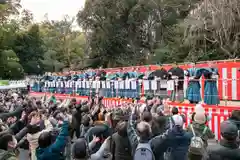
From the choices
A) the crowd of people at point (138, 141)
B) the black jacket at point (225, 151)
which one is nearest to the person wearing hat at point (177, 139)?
the crowd of people at point (138, 141)

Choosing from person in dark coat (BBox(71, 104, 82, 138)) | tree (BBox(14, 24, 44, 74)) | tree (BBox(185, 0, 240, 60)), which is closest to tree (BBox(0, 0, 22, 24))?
tree (BBox(14, 24, 44, 74))

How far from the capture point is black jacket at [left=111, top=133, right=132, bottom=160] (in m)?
4.84

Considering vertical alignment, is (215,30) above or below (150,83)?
above

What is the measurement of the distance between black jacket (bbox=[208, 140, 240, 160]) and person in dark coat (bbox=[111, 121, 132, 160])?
1.38 meters

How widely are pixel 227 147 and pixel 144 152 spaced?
3.62 ft

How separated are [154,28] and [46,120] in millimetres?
36877

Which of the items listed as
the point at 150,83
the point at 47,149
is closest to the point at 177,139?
the point at 47,149

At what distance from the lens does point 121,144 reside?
191 inches

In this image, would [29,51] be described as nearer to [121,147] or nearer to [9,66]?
[9,66]

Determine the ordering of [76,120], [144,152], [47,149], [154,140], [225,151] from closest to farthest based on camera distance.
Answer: [225,151] < [144,152] < [154,140] < [47,149] < [76,120]

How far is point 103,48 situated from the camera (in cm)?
4209

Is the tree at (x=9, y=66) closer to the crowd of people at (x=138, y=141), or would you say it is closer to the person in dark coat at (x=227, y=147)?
the crowd of people at (x=138, y=141)

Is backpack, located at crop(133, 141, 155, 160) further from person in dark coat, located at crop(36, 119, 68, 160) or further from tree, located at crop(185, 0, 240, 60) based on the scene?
tree, located at crop(185, 0, 240, 60)

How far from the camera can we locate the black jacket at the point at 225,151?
370cm
